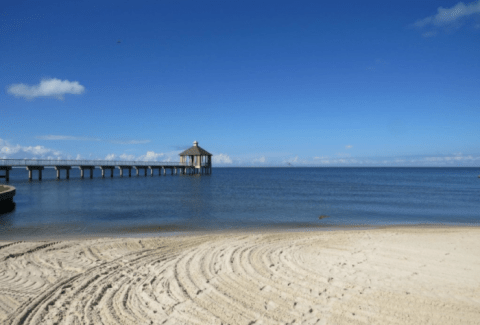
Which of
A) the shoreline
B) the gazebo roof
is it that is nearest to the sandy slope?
the shoreline

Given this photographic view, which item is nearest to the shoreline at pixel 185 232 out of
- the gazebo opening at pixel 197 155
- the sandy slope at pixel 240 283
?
the sandy slope at pixel 240 283

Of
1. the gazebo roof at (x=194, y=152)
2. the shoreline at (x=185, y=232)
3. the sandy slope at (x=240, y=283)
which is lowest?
the shoreline at (x=185, y=232)

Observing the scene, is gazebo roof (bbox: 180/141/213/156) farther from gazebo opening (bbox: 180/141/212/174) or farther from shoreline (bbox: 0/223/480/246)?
shoreline (bbox: 0/223/480/246)

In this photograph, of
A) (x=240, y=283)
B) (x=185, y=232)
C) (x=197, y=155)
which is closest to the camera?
(x=240, y=283)

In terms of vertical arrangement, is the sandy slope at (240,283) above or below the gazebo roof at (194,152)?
below

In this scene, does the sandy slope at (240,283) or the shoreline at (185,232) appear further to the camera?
the shoreline at (185,232)

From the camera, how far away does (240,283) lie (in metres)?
5.34

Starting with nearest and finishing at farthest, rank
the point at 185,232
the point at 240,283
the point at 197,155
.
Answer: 1. the point at 240,283
2. the point at 185,232
3. the point at 197,155

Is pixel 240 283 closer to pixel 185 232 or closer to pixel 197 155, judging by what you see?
pixel 185 232

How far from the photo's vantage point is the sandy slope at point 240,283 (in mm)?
4211

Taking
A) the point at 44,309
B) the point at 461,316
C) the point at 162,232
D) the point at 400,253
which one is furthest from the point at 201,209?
the point at 461,316

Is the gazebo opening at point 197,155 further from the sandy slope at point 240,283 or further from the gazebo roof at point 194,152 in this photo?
the sandy slope at point 240,283

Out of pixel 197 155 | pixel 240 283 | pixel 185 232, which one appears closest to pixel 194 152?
pixel 197 155

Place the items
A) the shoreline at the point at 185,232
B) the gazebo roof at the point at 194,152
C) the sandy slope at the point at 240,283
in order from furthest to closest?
the gazebo roof at the point at 194,152, the shoreline at the point at 185,232, the sandy slope at the point at 240,283
